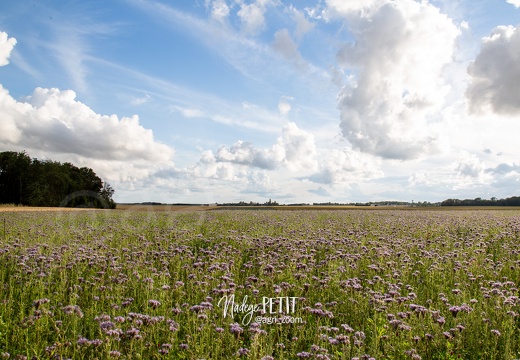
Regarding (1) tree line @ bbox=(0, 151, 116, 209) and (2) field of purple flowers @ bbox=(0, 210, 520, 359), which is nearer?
(2) field of purple flowers @ bbox=(0, 210, 520, 359)

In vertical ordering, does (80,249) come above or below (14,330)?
above

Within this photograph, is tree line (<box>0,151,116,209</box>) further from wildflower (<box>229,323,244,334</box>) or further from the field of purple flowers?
wildflower (<box>229,323,244,334</box>)

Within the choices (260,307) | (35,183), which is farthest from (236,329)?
(35,183)

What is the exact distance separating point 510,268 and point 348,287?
473 cm

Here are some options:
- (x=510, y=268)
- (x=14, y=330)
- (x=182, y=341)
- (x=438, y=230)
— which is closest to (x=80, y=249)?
(x=14, y=330)

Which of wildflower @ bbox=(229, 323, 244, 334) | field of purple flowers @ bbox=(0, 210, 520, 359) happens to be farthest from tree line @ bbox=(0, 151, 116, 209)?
wildflower @ bbox=(229, 323, 244, 334)

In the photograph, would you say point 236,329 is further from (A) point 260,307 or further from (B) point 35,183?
(B) point 35,183

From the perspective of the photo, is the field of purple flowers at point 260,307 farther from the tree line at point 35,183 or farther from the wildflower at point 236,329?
the tree line at point 35,183

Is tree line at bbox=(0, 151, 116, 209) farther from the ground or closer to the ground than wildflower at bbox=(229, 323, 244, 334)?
farther from the ground

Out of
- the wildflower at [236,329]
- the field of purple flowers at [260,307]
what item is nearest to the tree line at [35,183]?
the field of purple flowers at [260,307]

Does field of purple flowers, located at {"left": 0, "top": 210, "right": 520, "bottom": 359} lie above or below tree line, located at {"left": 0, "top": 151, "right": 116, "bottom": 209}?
below

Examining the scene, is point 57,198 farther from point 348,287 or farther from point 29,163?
point 348,287

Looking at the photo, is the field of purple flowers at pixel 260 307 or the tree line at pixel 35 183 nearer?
the field of purple flowers at pixel 260 307

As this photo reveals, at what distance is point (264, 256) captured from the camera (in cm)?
869
